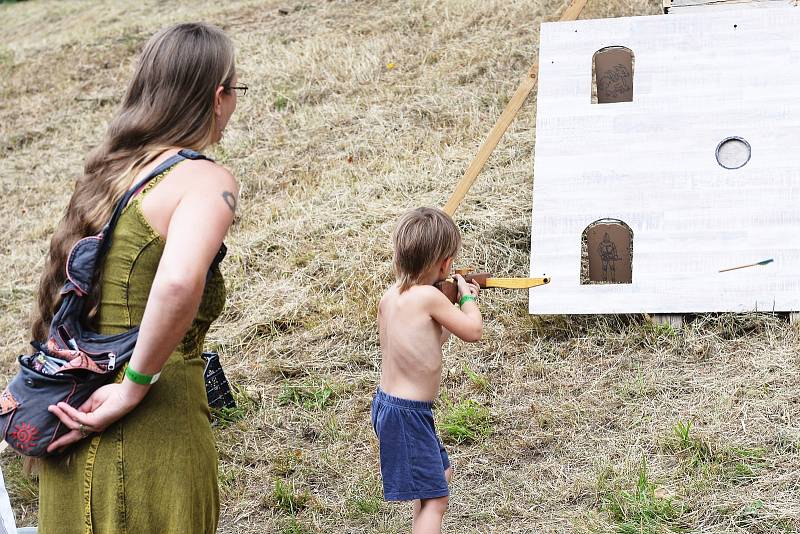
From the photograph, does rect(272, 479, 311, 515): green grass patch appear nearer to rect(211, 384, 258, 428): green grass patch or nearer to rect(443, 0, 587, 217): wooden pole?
rect(211, 384, 258, 428): green grass patch

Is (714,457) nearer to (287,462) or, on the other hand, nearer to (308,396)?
(287,462)

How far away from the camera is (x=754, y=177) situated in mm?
4449

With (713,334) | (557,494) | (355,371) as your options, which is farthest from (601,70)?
(557,494)

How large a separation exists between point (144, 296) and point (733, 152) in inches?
135

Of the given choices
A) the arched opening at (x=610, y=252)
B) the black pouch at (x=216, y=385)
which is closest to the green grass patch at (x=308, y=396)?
the black pouch at (x=216, y=385)

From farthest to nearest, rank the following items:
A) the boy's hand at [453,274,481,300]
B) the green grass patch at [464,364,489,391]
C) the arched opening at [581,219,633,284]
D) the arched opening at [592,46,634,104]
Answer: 1. the arched opening at [592,46,634,104]
2. the arched opening at [581,219,633,284]
3. the green grass patch at [464,364,489,391]
4. the boy's hand at [453,274,481,300]

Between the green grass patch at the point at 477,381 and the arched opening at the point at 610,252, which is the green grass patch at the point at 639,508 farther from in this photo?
the arched opening at the point at 610,252

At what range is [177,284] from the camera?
5.72ft

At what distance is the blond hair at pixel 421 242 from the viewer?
2893mm

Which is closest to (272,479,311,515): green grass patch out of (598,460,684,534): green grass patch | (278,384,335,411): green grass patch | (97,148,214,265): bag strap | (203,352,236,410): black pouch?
(278,384,335,411): green grass patch

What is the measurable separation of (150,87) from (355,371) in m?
2.83

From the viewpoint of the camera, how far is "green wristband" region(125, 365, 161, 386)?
1833 mm

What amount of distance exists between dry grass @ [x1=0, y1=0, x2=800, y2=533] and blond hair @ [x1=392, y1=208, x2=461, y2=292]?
1.06 metres

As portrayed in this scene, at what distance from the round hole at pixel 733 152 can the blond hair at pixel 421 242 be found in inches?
83.2
